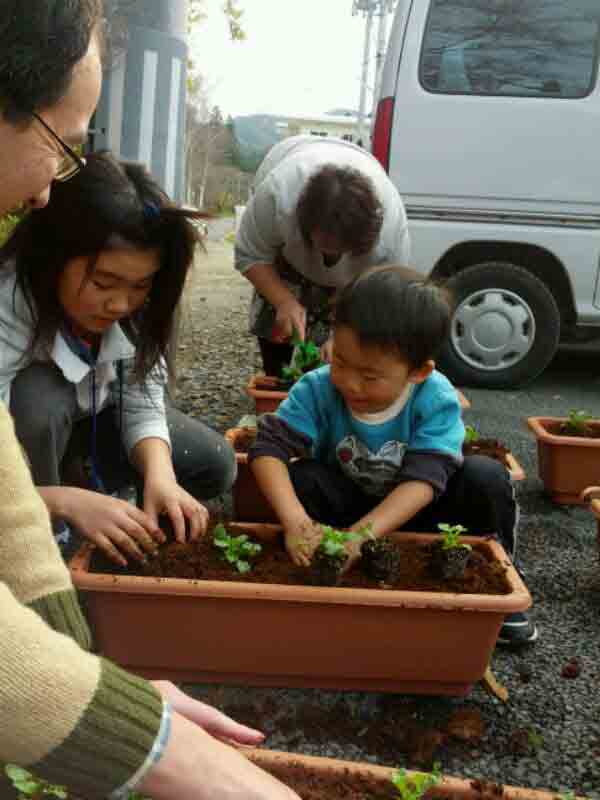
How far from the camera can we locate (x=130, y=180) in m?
1.91

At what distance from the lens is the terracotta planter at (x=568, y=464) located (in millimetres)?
2938

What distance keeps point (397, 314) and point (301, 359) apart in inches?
51.6

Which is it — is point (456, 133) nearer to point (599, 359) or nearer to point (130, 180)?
point (599, 359)

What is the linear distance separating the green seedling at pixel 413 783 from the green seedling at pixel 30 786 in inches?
13.9

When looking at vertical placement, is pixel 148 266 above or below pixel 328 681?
above

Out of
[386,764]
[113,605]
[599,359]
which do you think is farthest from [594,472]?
[599,359]

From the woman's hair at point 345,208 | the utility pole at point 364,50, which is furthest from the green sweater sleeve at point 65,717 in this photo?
the utility pole at point 364,50

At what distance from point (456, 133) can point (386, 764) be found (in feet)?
11.2

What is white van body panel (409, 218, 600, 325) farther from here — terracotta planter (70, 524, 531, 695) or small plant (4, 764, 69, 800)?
small plant (4, 764, 69, 800)


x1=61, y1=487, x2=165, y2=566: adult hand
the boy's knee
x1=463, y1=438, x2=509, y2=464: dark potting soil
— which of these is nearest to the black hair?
x1=61, y1=487, x2=165, y2=566: adult hand

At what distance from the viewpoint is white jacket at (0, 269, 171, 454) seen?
6.25 feet

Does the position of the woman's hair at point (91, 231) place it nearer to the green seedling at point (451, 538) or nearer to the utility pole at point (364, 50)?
the green seedling at point (451, 538)

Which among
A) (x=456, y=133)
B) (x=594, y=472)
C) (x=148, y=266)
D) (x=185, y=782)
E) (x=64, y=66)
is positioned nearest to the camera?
(x=185, y=782)

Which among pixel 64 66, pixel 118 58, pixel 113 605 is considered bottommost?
pixel 113 605
